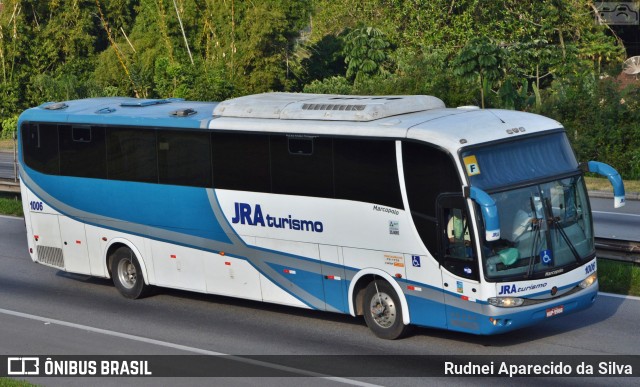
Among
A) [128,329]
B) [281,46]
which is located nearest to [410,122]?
[128,329]

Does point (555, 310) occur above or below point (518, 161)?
below

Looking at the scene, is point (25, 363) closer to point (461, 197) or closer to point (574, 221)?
point (461, 197)

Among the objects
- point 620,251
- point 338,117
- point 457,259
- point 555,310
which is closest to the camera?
point 457,259

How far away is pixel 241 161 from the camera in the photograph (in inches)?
648

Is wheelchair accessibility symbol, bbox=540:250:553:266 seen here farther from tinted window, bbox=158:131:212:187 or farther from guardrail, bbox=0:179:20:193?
guardrail, bbox=0:179:20:193

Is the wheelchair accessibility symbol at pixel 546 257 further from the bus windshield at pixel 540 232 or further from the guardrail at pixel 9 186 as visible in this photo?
the guardrail at pixel 9 186

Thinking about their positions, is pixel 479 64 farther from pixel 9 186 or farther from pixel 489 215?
pixel 489 215

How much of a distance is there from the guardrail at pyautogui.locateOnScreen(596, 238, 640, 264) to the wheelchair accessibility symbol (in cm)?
362

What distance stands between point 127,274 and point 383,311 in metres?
5.65

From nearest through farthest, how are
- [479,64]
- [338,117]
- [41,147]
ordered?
[338,117] < [41,147] < [479,64]

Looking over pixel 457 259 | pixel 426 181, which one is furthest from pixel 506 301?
Result: pixel 426 181

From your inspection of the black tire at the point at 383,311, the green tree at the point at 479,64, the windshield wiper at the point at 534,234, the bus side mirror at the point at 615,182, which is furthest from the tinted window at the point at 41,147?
the green tree at the point at 479,64

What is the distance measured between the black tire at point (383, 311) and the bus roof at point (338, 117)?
2.13m

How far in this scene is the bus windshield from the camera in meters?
13.6
